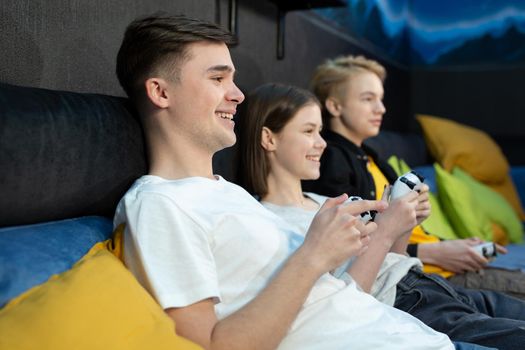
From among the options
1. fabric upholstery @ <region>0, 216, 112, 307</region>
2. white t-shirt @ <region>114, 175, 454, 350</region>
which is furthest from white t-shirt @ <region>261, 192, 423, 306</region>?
fabric upholstery @ <region>0, 216, 112, 307</region>

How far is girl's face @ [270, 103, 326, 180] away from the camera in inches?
65.9

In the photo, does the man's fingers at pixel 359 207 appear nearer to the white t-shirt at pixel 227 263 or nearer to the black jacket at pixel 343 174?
the white t-shirt at pixel 227 263

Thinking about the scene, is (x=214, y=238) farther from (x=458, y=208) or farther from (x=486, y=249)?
(x=458, y=208)

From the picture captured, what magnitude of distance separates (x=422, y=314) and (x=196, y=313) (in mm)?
743

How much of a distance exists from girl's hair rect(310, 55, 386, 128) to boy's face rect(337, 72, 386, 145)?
0.02 metres

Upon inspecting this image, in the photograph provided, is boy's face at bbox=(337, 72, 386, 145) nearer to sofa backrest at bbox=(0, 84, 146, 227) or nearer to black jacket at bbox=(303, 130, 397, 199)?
black jacket at bbox=(303, 130, 397, 199)

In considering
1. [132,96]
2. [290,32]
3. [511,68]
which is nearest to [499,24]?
[511,68]

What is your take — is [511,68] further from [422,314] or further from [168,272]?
[168,272]

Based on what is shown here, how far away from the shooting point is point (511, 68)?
415 centimetres

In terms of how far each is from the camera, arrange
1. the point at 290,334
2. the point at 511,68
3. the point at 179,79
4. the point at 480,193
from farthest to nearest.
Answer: the point at 511,68
the point at 480,193
the point at 179,79
the point at 290,334

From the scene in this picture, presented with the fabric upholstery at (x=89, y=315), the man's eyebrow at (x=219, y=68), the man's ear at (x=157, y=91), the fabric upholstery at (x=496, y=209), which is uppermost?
the man's eyebrow at (x=219, y=68)

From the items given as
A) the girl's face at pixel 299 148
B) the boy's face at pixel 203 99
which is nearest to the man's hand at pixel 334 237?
the boy's face at pixel 203 99

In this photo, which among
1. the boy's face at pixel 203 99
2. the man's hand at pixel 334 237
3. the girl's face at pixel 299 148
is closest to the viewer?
the man's hand at pixel 334 237

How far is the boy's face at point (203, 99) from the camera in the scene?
121 centimetres
